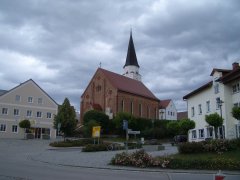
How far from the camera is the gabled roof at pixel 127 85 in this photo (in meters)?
81.3

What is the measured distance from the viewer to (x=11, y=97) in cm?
6119

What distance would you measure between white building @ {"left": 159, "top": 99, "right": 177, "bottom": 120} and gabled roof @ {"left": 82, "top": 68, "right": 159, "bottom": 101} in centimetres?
550

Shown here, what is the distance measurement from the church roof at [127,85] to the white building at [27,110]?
64.4 feet

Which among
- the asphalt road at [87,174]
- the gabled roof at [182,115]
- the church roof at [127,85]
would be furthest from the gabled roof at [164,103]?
the asphalt road at [87,174]

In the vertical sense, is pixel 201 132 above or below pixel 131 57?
below

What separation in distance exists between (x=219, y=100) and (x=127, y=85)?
177 feet

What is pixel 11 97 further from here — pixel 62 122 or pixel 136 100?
pixel 136 100

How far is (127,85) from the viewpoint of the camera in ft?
284

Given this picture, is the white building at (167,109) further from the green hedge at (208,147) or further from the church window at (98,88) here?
the green hedge at (208,147)

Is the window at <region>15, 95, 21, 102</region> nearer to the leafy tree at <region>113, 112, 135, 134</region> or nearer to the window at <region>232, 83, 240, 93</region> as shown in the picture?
the leafy tree at <region>113, 112, 135, 134</region>

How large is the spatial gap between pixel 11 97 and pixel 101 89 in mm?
26290

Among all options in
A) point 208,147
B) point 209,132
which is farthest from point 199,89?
point 208,147

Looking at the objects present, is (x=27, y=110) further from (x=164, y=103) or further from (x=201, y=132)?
(x=164, y=103)

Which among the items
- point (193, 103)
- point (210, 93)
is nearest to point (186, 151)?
point (210, 93)
